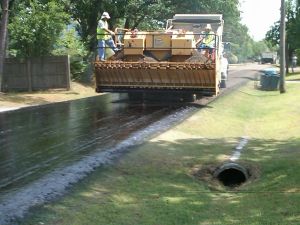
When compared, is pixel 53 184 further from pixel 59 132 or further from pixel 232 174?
pixel 59 132

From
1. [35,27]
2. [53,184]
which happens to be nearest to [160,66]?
[53,184]

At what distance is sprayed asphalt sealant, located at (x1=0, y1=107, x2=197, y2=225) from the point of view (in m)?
6.46

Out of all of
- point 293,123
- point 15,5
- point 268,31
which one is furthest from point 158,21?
point 293,123

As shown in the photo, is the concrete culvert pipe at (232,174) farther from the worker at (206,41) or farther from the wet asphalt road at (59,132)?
the worker at (206,41)

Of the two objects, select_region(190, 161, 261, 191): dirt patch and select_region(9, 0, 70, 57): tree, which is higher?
select_region(9, 0, 70, 57): tree

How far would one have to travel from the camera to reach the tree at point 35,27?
84.0 feet

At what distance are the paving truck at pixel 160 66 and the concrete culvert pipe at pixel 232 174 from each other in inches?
300

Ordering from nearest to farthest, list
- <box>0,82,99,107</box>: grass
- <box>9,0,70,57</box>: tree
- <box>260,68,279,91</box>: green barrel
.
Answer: <box>0,82,99,107</box>: grass < <box>9,0,70,57</box>: tree < <box>260,68,279,91</box>: green barrel

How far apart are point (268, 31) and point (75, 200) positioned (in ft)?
160

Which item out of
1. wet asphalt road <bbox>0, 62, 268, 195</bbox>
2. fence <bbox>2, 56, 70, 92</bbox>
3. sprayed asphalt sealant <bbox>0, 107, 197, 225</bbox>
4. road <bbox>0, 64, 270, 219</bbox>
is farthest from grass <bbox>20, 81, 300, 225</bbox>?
fence <bbox>2, 56, 70, 92</bbox>

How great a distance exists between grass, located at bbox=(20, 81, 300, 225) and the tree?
1407 cm

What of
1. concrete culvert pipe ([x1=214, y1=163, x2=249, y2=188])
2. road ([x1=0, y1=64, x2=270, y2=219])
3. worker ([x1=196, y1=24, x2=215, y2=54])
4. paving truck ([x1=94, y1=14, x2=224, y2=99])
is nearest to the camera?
road ([x1=0, y1=64, x2=270, y2=219])

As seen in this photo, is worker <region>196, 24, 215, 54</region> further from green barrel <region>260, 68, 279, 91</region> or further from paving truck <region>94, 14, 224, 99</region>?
green barrel <region>260, 68, 279, 91</region>

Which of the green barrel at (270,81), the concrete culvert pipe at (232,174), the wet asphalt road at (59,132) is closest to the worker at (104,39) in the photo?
the wet asphalt road at (59,132)
